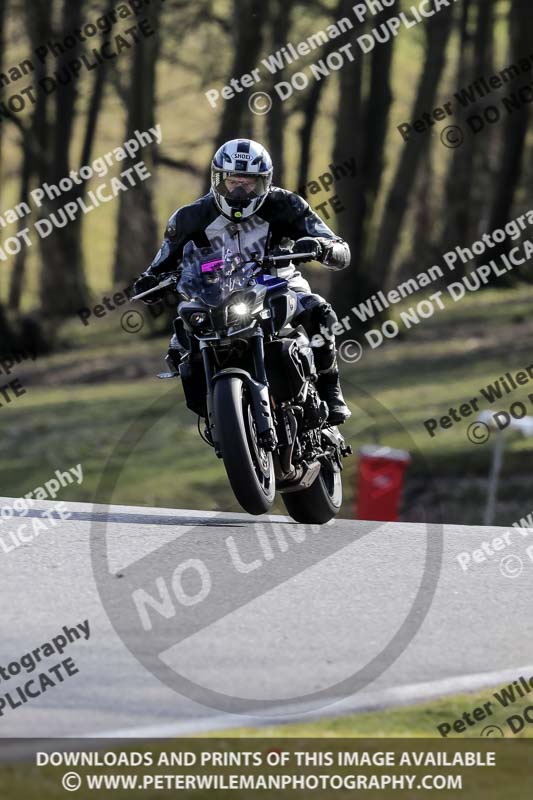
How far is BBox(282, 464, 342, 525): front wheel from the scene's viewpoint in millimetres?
9438

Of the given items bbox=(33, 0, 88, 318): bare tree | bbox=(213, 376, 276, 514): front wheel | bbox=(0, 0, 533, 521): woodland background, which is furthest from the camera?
bbox=(33, 0, 88, 318): bare tree

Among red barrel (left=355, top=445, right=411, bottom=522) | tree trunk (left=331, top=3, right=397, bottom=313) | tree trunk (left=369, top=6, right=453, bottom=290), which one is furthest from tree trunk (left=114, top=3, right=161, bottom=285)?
red barrel (left=355, top=445, right=411, bottom=522)

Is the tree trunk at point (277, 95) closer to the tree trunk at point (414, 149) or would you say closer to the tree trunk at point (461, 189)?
the tree trunk at point (414, 149)

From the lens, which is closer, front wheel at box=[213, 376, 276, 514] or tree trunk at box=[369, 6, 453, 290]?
front wheel at box=[213, 376, 276, 514]

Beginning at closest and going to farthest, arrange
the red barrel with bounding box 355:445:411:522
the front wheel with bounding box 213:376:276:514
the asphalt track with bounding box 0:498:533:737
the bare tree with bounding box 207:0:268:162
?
the asphalt track with bounding box 0:498:533:737 → the front wheel with bounding box 213:376:276:514 → the red barrel with bounding box 355:445:411:522 → the bare tree with bounding box 207:0:268:162

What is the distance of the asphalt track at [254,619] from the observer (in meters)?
5.95

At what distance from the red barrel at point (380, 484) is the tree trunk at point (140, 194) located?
1510cm

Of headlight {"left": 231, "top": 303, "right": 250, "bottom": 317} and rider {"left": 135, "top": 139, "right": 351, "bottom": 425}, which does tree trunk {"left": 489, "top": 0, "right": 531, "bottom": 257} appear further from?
headlight {"left": 231, "top": 303, "right": 250, "bottom": 317}

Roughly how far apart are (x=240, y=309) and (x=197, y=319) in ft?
0.82

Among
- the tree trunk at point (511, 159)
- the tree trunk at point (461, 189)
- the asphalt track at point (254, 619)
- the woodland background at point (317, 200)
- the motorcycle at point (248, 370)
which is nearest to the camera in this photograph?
the asphalt track at point (254, 619)

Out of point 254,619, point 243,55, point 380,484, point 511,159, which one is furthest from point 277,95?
point 254,619

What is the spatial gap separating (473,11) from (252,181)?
3143cm

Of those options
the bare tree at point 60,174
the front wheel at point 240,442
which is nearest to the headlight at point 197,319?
the front wheel at point 240,442

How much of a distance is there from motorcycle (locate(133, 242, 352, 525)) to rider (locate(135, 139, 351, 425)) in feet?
0.43
